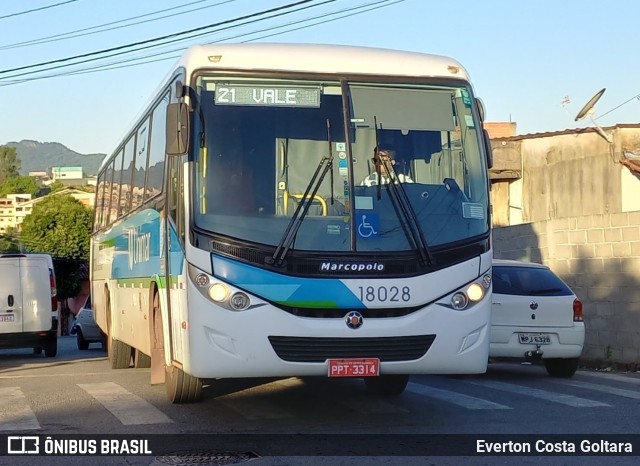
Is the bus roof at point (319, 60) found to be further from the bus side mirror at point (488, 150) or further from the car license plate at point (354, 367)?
the car license plate at point (354, 367)

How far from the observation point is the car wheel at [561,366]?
1392 centimetres

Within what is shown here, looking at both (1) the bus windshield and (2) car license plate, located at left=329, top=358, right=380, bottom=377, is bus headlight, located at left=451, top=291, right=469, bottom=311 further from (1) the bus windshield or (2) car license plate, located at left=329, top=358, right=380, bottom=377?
(2) car license plate, located at left=329, top=358, right=380, bottom=377

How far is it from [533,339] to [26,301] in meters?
11.3

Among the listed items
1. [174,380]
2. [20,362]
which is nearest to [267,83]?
[174,380]

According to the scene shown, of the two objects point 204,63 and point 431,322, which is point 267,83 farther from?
point 431,322

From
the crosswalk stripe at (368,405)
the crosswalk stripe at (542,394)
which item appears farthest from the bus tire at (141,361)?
the crosswalk stripe at (368,405)

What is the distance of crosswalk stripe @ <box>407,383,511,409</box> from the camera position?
34.6ft

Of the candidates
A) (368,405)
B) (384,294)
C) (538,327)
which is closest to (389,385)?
(368,405)

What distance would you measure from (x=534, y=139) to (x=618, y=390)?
16.2 metres

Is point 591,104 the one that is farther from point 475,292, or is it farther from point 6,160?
point 6,160

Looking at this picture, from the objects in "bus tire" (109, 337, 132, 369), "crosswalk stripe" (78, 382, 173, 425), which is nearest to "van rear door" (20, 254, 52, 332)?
"bus tire" (109, 337, 132, 369)

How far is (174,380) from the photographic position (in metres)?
10.4

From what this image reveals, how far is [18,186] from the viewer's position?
130 metres

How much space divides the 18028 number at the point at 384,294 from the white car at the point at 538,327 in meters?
5.40
